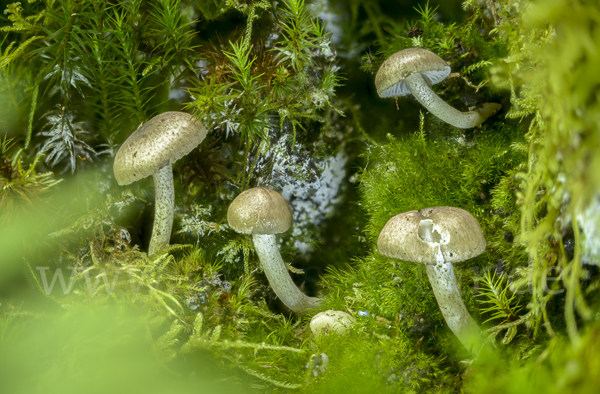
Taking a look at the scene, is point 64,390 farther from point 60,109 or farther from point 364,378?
point 60,109

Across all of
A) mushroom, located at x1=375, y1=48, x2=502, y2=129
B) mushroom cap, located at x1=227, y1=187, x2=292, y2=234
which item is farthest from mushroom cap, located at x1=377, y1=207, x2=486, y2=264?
mushroom, located at x1=375, y1=48, x2=502, y2=129

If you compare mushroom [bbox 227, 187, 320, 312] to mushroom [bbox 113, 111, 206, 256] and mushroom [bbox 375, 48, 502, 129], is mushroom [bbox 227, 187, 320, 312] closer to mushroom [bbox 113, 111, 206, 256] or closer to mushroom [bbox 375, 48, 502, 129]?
mushroom [bbox 113, 111, 206, 256]

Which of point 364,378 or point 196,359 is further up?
point 196,359

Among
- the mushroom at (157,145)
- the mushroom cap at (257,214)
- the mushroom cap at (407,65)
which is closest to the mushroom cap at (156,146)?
the mushroom at (157,145)

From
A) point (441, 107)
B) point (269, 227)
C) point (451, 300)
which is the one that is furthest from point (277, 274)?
point (441, 107)

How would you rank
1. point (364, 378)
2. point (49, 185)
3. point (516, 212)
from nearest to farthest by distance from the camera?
point (364, 378)
point (516, 212)
point (49, 185)

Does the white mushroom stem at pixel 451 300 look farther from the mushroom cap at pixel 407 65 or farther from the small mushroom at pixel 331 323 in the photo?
the mushroom cap at pixel 407 65

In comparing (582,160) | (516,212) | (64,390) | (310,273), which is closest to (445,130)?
(516,212)

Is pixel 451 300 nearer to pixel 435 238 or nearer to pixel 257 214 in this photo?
pixel 435 238
